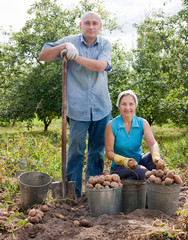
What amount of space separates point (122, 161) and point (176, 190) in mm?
566

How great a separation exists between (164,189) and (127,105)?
93 centimetres

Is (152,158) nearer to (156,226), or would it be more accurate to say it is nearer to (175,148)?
(156,226)

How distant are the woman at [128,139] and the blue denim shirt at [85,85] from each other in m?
0.27

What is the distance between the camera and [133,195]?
2977 millimetres

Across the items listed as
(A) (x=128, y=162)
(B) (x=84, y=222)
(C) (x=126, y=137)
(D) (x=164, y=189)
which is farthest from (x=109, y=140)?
(B) (x=84, y=222)

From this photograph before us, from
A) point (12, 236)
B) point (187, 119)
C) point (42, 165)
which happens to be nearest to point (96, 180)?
point (12, 236)

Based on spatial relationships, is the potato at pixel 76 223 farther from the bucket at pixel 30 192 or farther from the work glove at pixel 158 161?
the work glove at pixel 158 161

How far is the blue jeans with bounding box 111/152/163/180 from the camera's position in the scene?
9.87 feet

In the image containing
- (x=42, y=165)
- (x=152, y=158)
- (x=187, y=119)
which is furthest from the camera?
(x=187, y=119)

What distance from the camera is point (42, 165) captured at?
152 inches

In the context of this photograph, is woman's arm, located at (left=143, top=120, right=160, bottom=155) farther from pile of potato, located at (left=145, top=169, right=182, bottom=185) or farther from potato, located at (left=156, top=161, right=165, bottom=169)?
pile of potato, located at (left=145, top=169, right=182, bottom=185)

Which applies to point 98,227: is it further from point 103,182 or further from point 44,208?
point 44,208

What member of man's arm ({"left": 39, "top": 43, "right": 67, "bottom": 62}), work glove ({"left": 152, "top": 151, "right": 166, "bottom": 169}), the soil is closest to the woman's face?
work glove ({"left": 152, "top": 151, "right": 166, "bottom": 169})

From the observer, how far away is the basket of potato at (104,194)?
107 inches
